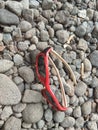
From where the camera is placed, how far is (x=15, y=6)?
1.26 metres

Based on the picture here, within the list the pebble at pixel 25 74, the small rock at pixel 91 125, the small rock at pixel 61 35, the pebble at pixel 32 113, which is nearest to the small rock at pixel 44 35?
the small rock at pixel 61 35

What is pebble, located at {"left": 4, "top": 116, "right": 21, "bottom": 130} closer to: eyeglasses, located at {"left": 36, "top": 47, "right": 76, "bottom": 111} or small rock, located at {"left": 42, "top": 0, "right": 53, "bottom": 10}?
eyeglasses, located at {"left": 36, "top": 47, "right": 76, "bottom": 111}

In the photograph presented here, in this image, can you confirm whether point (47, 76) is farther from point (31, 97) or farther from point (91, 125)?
point (91, 125)

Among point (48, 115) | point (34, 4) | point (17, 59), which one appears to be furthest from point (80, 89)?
point (34, 4)

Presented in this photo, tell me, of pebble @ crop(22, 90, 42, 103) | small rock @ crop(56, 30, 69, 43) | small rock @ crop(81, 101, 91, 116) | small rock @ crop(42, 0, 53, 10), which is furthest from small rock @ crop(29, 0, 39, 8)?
small rock @ crop(81, 101, 91, 116)

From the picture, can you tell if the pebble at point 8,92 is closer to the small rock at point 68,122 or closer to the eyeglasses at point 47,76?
the eyeglasses at point 47,76

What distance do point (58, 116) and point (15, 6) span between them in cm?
47

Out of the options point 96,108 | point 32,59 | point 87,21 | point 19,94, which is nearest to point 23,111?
point 19,94

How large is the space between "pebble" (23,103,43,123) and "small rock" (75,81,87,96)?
0.20 m

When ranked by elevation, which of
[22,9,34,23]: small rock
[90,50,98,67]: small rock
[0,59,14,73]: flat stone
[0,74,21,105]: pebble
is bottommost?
[0,74,21,105]: pebble

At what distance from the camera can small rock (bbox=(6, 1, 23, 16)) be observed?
125cm

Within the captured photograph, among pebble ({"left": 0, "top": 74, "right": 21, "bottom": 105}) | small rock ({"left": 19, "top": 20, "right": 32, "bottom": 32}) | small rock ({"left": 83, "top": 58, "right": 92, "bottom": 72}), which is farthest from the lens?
small rock ({"left": 83, "top": 58, "right": 92, "bottom": 72})

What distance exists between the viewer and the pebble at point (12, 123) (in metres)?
1.18

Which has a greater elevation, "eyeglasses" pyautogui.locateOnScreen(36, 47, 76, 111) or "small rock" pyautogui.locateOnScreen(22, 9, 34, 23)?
"small rock" pyautogui.locateOnScreen(22, 9, 34, 23)
